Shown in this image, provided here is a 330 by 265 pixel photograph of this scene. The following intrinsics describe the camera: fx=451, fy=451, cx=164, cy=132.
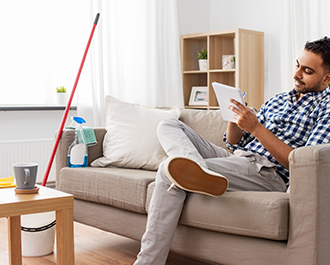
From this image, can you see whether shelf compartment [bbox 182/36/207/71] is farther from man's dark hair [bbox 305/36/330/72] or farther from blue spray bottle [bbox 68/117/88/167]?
man's dark hair [bbox 305/36/330/72]

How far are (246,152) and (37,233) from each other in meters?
1.07

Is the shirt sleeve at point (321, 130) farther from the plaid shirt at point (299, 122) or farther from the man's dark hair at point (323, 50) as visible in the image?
the man's dark hair at point (323, 50)

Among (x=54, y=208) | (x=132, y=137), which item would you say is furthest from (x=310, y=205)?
→ (x=132, y=137)

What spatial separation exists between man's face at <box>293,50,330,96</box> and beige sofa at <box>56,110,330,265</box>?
480 mm

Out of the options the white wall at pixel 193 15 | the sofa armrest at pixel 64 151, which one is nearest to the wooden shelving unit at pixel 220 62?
the white wall at pixel 193 15

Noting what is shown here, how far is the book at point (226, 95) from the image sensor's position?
71.1 inches

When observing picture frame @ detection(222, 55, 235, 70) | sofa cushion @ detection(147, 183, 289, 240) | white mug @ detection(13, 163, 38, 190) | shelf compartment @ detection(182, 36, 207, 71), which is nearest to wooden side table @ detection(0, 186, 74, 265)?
white mug @ detection(13, 163, 38, 190)

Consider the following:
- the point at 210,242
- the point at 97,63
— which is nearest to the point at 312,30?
the point at 97,63

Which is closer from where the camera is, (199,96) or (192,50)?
(199,96)

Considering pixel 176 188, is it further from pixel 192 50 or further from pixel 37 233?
pixel 192 50

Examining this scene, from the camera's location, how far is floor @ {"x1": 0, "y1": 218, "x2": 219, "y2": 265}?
83.7 inches

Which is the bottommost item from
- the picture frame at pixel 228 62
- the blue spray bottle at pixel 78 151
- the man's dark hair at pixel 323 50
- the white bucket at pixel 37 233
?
the white bucket at pixel 37 233

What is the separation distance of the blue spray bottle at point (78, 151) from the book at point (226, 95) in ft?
2.91

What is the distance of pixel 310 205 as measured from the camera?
1.47 metres
